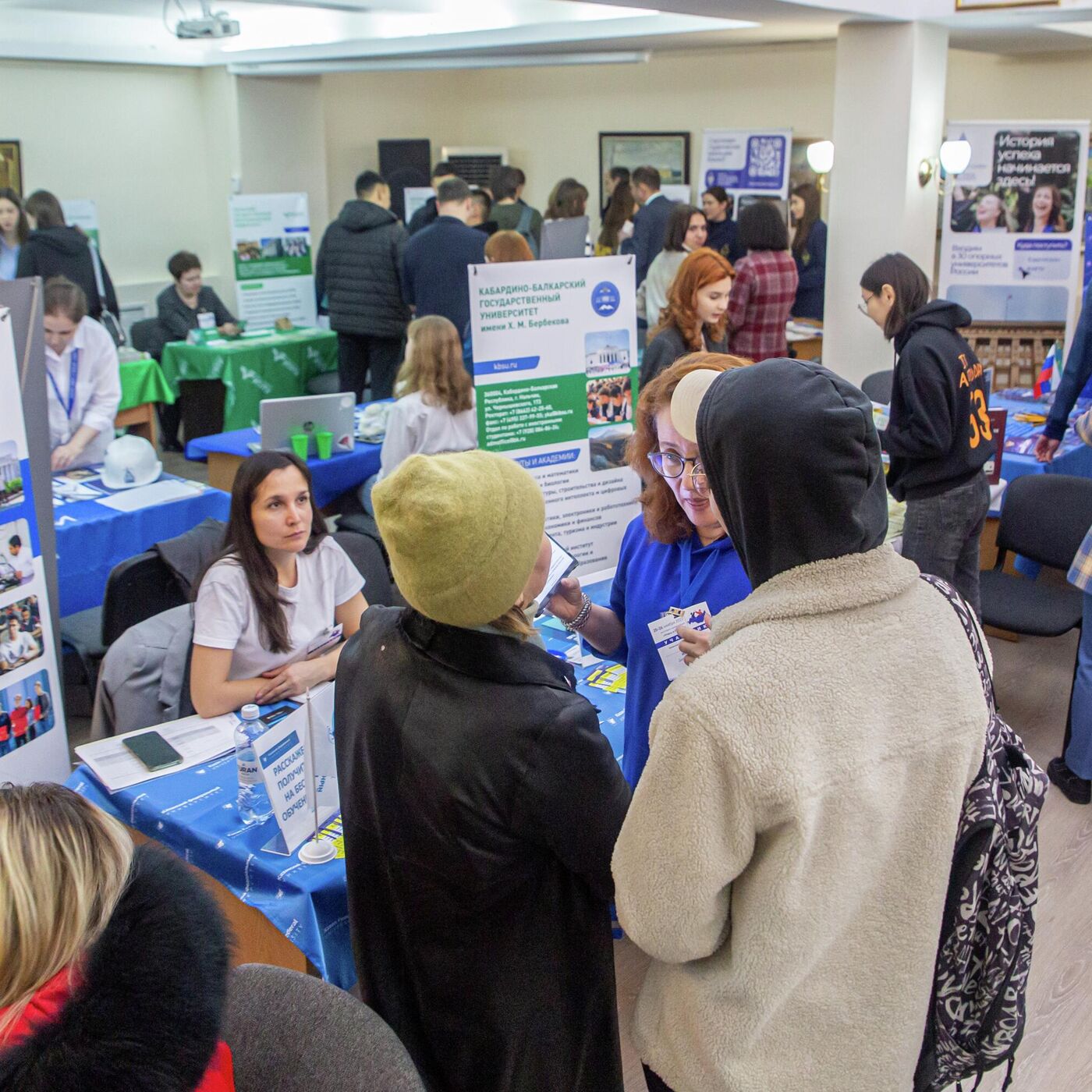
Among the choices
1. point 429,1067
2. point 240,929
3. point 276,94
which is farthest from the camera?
point 276,94

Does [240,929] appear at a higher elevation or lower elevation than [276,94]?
lower

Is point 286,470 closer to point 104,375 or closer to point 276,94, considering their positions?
point 104,375

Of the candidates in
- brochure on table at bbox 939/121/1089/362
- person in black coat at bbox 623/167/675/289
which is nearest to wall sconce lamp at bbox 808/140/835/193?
person in black coat at bbox 623/167/675/289

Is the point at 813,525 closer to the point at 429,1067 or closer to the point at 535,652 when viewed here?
the point at 535,652

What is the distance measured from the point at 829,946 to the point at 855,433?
535 millimetres

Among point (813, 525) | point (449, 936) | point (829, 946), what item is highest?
point (813, 525)

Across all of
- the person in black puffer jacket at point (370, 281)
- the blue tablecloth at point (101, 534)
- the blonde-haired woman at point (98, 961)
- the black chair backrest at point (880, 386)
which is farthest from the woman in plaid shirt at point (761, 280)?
the blonde-haired woman at point (98, 961)

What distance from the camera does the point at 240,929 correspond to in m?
2.21

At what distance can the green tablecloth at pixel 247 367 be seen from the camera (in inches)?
298

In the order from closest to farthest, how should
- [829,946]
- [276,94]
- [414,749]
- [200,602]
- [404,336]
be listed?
[829,946]
[414,749]
[200,602]
[404,336]
[276,94]

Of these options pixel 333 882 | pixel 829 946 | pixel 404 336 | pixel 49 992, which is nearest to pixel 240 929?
pixel 333 882

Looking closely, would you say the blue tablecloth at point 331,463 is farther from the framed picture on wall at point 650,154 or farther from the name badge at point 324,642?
the framed picture on wall at point 650,154

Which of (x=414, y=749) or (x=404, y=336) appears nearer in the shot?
(x=414, y=749)

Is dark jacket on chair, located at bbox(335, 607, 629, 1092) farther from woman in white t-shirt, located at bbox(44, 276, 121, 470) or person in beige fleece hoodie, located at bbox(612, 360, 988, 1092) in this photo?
woman in white t-shirt, located at bbox(44, 276, 121, 470)
